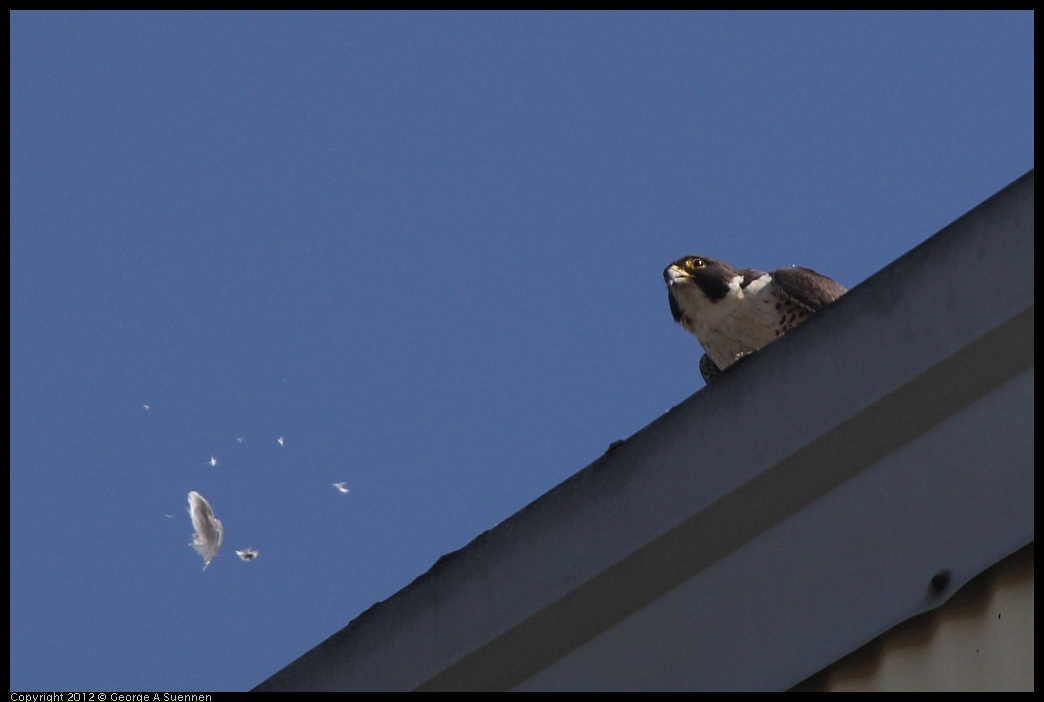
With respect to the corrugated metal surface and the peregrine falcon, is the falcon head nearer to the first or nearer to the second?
the peregrine falcon

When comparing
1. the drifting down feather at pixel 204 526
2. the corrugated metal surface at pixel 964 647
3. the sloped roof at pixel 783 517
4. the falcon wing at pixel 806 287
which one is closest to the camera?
the corrugated metal surface at pixel 964 647

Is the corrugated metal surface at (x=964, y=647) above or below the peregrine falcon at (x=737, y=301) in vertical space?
below

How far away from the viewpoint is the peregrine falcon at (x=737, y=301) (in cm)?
587

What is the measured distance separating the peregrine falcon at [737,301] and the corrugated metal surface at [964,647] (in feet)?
8.92

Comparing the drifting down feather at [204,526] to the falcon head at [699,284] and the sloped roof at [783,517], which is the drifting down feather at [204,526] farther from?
the sloped roof at [783,517]

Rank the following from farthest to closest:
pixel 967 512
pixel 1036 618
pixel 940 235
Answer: pixel 940 235, pixel 967 512, pixel 1036 618

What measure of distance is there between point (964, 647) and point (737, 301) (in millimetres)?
3133

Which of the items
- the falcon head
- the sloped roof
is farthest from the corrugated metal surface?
the falcon head

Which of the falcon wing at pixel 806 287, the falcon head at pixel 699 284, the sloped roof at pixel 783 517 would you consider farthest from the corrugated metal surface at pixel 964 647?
the falcon head at pixel 699 284

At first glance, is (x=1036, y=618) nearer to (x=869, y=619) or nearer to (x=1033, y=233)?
(x=869, y=619)

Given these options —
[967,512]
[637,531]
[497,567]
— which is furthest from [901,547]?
[497,567]

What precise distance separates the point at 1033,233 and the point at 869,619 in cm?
84

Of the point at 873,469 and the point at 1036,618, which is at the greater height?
the point at 873,469

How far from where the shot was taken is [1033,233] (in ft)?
10.6
